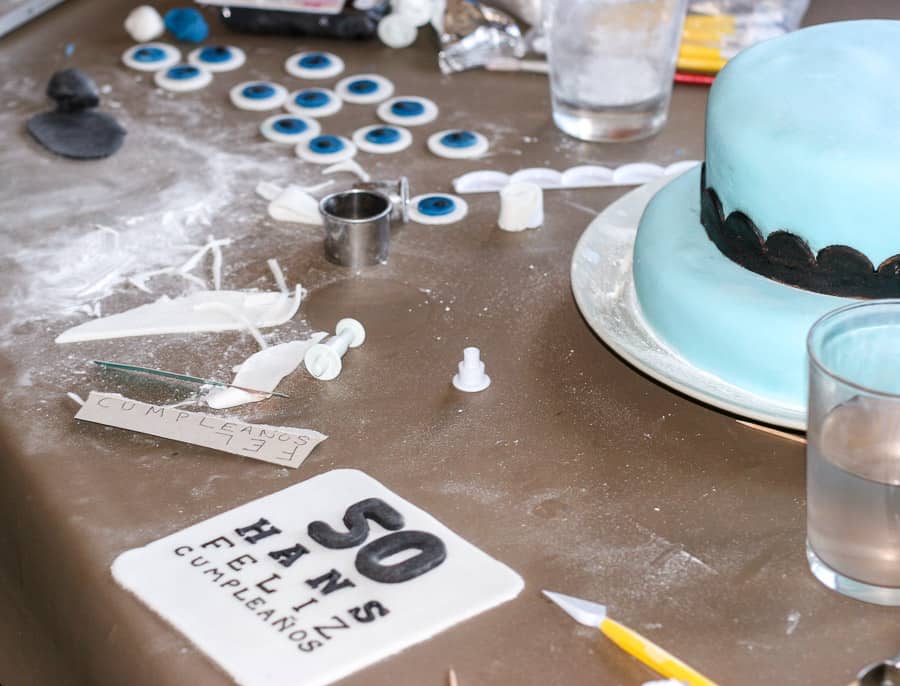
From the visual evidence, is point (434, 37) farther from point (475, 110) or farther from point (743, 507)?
point (743, 507)

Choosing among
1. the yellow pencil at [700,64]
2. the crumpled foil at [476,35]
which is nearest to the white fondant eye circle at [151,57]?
the crumpled foil at [476,35]

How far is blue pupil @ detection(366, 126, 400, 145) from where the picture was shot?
1.23m

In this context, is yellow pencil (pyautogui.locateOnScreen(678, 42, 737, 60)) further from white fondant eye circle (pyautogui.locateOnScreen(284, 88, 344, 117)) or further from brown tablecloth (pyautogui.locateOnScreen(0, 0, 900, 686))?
white fondant eye circle (pyautogui.locateOnScreen(284, 88, 344, 117))

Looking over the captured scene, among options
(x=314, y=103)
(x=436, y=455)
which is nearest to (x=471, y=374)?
(x=436, y=455)

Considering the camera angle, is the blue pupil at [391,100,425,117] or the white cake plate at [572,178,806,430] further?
the blue pupil at [391,100,425,117]

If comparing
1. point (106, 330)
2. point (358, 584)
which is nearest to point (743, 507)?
point (358, 584)

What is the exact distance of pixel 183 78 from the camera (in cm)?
137

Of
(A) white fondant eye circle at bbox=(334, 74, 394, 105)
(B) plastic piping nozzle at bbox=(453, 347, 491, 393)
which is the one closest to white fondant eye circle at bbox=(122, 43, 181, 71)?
(A) white fondant eye circle at bbox=(334, 74, 394, 105)

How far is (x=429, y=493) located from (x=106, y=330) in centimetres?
32

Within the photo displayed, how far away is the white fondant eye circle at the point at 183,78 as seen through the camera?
1361mm

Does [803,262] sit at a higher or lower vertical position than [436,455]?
higher

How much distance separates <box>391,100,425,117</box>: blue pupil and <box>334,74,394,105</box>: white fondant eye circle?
0.04 metres

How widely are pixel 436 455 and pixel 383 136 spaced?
0.55 m

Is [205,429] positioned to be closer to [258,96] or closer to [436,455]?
[436,455]
